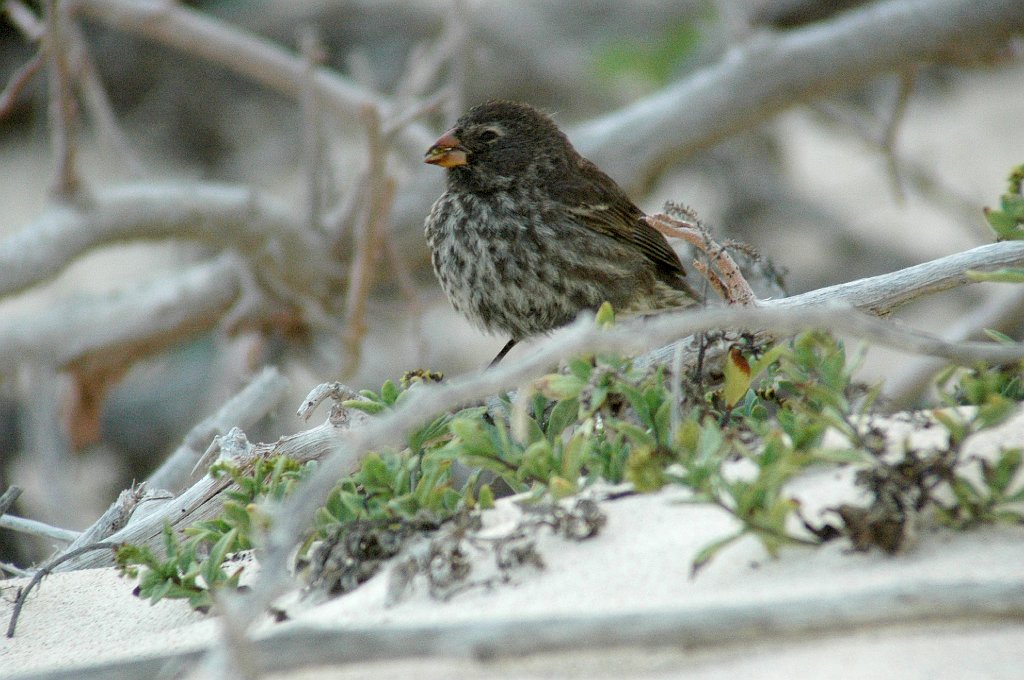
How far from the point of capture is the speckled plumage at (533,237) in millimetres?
4434

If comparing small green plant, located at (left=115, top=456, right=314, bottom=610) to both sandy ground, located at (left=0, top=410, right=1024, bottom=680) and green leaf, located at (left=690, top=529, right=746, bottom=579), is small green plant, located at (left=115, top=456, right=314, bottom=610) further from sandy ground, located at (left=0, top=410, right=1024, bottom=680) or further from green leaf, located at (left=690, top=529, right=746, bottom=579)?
green leaf, located at (left=690, top=529, right=746, bottom=579)

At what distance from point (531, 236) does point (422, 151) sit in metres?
3.03

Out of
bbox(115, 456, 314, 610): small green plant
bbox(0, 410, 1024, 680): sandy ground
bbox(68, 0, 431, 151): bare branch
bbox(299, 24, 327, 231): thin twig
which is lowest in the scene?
bbox(0, 410, 1024, 680): sandy ground

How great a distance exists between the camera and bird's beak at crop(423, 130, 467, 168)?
470cm

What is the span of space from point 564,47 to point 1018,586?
32.3ft

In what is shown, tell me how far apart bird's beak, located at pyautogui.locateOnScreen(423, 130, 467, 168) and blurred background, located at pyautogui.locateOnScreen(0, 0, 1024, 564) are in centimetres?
201

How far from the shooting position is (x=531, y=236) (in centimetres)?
449

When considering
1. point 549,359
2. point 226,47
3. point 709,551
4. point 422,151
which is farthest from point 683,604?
point 226,47

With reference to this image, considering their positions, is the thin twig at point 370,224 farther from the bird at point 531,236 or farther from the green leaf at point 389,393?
the green leaf at point 389,393

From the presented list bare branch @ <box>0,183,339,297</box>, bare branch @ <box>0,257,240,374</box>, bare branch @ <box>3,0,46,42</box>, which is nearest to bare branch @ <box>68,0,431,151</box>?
bare branch @ <box>3,0,46,42</box>

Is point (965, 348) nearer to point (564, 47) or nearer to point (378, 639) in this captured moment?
point (378, 639)

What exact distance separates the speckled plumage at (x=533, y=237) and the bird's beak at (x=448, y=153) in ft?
0.06

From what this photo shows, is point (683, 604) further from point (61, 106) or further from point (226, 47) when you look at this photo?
point (226, 47)

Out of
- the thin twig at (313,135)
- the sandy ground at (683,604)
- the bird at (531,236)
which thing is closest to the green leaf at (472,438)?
the sandy ground at (683,604)
